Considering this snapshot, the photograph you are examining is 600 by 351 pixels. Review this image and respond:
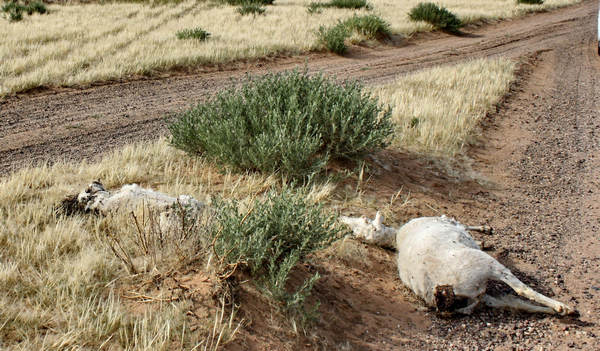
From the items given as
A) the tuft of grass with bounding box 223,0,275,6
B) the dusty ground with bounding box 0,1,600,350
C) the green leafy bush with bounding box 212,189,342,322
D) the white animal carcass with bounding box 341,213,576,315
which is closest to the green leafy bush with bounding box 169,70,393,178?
the dusty ground with bounding box 0,1,600,350

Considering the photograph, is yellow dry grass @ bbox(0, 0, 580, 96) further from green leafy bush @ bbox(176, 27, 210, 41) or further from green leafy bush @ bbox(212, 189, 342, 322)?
green leafy bush @ bbox(212, 189, 342, 322)

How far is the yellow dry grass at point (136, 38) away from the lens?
9.98m

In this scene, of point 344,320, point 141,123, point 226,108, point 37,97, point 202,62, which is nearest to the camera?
point 344,320

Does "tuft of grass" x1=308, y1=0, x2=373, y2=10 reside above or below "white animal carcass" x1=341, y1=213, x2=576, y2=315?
above

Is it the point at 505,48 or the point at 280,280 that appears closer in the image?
the point at 280,280

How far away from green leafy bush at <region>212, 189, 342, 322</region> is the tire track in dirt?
132 inches

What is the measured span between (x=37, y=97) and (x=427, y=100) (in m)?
6.30

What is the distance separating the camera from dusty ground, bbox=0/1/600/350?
3.36 metres

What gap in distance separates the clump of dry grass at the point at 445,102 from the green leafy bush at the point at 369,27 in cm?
406

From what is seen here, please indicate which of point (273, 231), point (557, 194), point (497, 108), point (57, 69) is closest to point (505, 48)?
point (497, 108)

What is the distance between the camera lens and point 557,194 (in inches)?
224

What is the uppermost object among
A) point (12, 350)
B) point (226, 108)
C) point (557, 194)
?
point (226, 108)

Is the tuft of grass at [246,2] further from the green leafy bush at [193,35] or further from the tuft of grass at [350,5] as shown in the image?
the green leafy bush at [193,35]

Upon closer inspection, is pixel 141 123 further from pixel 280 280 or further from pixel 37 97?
pixel 280 280
